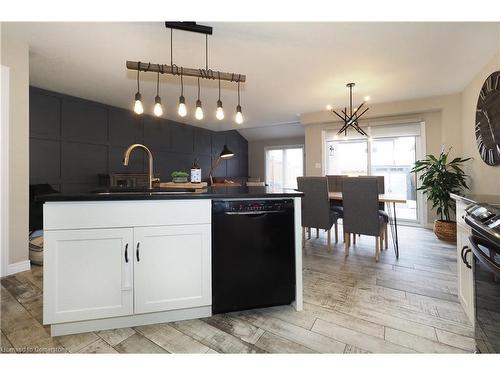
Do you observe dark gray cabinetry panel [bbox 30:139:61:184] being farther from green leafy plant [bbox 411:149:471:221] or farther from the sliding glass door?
green leafy plant [bbox 411:149:471:221]

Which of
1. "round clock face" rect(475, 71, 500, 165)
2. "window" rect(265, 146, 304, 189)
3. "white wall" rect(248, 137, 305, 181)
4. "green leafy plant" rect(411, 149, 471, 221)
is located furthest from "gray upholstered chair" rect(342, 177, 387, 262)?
"white wall" rect(248, 137, 305, 181)

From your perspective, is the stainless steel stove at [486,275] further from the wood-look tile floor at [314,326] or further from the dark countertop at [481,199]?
the wood-look tile floor at [314,326]

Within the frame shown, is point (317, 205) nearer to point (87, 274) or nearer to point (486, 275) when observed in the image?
point (486, 275)

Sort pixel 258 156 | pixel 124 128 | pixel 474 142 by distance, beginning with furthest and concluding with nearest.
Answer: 1. pixel 258 156
2. pixel 124 128
3. pixel 474 142

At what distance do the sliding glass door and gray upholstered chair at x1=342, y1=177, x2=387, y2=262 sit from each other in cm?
228

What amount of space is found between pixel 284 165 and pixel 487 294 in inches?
269

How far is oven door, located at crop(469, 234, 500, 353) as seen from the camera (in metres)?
0.87

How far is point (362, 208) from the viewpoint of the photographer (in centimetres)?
258

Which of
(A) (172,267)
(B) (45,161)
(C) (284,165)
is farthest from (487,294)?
(C) (284,165)

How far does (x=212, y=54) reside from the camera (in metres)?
2.48

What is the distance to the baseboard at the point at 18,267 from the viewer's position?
2195 millimetres

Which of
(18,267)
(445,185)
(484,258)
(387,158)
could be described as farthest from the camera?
(387,158)

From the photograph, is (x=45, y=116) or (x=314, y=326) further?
(x=45, y=116)

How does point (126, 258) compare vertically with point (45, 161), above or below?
below
